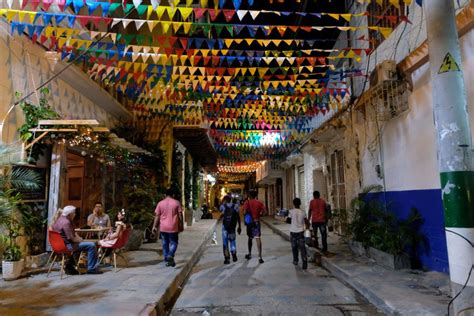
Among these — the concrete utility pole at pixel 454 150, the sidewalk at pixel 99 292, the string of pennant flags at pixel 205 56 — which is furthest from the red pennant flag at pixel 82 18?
the concrete utility pole at pixel 454 150

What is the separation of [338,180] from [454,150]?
10.4 meters

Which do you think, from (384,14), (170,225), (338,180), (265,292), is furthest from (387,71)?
(338,180)

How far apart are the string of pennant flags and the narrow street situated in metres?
4.74

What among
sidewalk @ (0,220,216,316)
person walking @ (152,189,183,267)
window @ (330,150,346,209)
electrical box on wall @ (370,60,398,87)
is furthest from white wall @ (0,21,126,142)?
window @ (330,150,346,209)

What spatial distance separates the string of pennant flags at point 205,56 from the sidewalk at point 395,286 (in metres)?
4.68

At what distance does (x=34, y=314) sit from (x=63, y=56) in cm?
579

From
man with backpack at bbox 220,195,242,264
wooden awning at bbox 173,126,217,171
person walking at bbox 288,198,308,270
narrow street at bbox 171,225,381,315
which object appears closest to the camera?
narrow street at bbox 171,225,381,315

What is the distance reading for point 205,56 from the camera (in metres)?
7.51

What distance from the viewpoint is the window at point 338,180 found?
13.1m

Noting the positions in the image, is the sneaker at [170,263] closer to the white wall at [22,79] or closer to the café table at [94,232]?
the café table at [94,232]

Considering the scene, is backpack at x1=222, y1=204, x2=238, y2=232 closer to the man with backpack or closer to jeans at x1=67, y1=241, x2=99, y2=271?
the man with backpack

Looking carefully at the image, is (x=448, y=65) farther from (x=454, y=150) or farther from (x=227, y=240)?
(x=227, y=240)

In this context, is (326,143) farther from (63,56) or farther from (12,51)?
(12,51)

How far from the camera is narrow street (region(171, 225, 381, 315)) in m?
5.27
